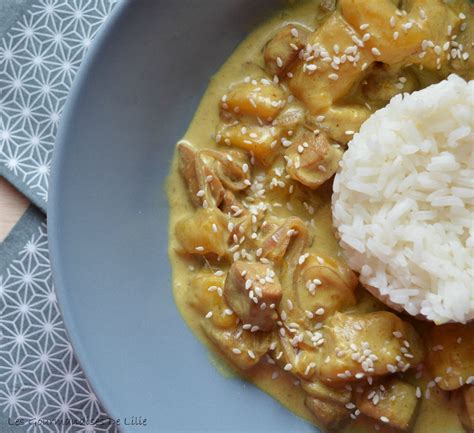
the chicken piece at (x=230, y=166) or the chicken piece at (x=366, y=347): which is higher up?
the chicken piece at (x=230, y=166)

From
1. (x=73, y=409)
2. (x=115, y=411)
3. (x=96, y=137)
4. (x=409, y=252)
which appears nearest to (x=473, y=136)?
(x=409, y=252)

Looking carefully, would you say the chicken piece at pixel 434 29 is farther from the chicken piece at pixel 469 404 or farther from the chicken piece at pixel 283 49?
the chicken piece at pixel 469 404

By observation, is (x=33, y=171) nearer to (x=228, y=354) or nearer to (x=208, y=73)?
(x=208, y=73)

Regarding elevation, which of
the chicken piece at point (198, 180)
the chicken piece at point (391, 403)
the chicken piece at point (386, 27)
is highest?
the chicken piece at point (386, 27)

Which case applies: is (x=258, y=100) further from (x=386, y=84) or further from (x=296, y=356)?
(x=296, y=356)

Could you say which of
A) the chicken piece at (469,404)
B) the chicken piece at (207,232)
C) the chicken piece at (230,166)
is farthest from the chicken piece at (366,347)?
the chicken piece at (230,166)

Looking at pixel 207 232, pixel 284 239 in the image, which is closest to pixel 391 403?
pixel 284 239
